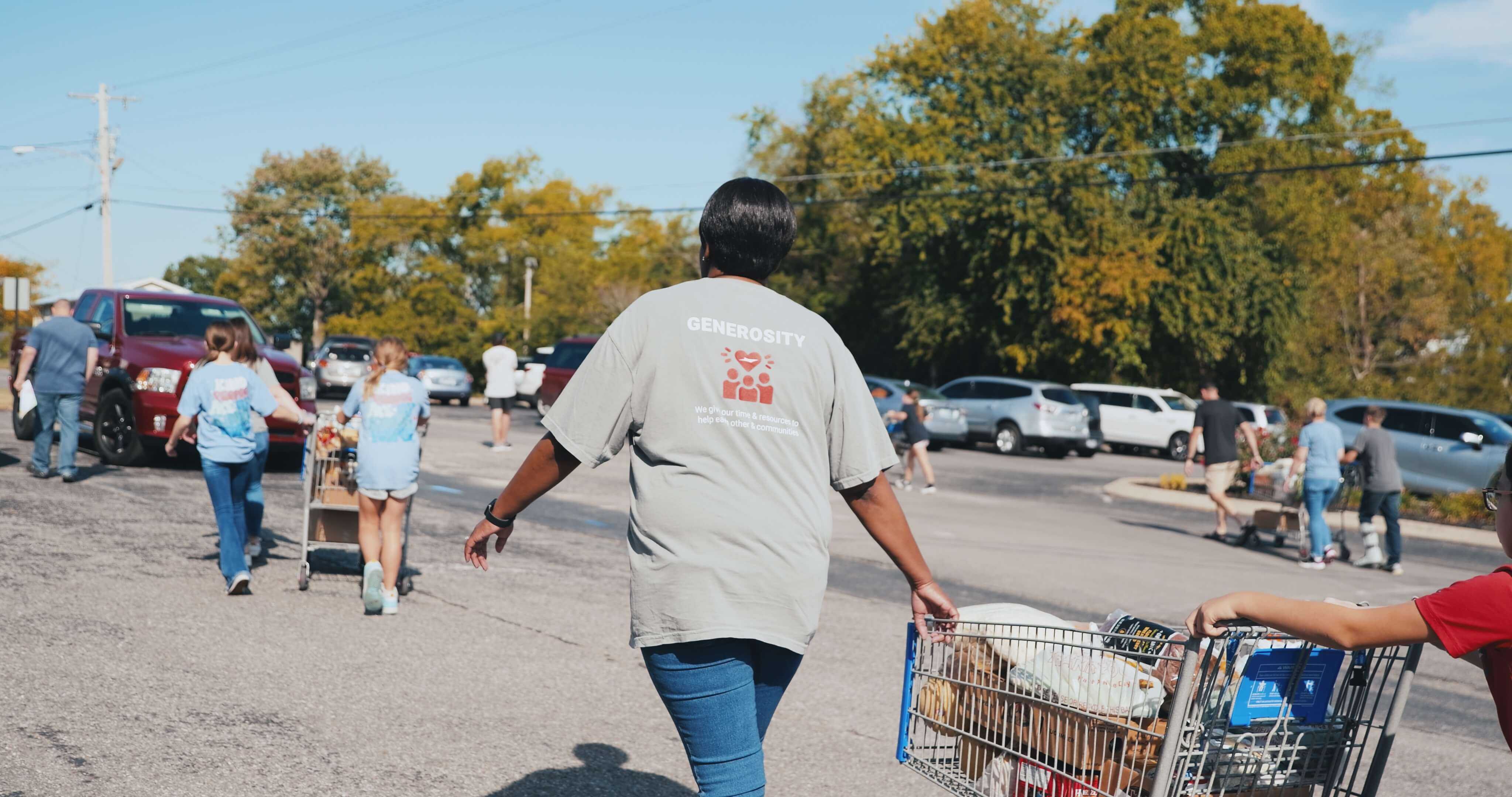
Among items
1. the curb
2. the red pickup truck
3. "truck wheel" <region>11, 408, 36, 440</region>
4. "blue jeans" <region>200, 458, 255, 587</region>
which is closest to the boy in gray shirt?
the curb

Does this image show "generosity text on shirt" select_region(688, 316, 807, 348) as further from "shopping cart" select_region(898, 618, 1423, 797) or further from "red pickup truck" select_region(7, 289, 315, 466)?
"red pickup truck" select_region(7, 289, 315, 466)

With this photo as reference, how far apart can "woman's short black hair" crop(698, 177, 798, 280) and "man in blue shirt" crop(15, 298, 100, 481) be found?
37.5 ft

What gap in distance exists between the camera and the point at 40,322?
42.5 feet

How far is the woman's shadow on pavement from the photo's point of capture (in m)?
4.51

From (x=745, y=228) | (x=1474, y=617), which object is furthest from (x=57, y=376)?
(x=1474, y=617)

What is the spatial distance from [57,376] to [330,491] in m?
6.14

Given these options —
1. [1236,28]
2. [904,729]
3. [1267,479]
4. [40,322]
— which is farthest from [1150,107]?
[904,729]

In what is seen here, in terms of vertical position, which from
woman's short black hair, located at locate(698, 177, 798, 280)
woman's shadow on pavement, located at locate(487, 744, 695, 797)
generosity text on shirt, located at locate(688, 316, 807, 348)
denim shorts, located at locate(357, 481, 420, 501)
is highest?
woman's short black hair, located at locate(698, 177, 798, 280)

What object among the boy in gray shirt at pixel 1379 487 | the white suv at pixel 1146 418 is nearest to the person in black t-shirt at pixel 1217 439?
the boy in gray shirt at pixel 1379 487

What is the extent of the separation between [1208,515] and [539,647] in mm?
14233

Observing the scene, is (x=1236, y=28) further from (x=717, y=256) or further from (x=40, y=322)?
(x=717, y=256)

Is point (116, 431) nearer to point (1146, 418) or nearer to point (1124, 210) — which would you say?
point (1146, 418)

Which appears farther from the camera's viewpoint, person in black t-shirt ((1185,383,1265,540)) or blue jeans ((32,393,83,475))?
person in black t-shirt ((1185,383,1265,540))

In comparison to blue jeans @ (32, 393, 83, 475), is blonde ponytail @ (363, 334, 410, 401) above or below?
above
